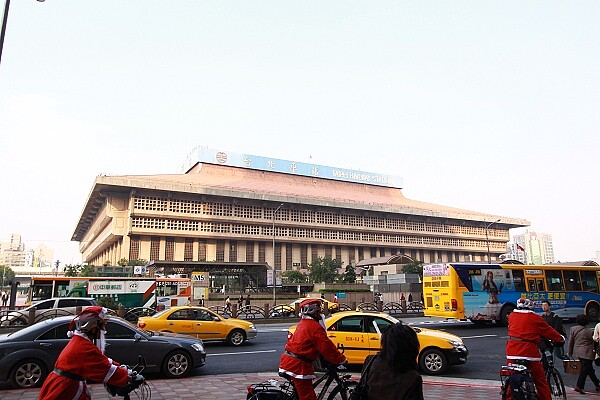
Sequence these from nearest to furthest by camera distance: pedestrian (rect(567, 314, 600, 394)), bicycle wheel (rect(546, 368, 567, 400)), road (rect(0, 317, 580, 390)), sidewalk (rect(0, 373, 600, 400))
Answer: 1. bicycle wheel (rect(546, 368, 567, 400))
2. sidewalk (rect(0, 373, 600, 400))
3. pedestrian (rect(567, 314, 600, 394))
4. road (rect(0, 317, 580, 390))

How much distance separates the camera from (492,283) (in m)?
21.0

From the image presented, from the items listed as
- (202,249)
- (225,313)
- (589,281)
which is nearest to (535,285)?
(589,281)

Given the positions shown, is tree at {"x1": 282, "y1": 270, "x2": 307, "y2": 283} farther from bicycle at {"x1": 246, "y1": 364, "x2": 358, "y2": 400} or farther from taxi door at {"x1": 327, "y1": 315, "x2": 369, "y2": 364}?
bicycle at {"x1": 246, "y1": 364, "x2": 358, "y2": 400}

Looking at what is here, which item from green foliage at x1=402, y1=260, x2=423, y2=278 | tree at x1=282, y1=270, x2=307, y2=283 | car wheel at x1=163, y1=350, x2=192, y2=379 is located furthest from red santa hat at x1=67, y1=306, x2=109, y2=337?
tree at x1=282, y1=270, x2=307, y2=283

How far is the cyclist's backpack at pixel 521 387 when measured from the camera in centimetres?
594

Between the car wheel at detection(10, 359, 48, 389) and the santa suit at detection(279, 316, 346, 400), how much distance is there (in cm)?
683

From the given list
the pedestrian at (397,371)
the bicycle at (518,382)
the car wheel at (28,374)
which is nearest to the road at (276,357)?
the car wheel at (28,374)

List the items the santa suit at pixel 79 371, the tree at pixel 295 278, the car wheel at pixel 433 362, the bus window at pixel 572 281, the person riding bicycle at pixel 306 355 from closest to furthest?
1. the santa suit at pixel 79 371
2. the person riding bicycle at pixel 306 355
3. the car wheel at pixel 433 362
4. the bus window at pixel 572 281
5. the tree at pixel 295 278

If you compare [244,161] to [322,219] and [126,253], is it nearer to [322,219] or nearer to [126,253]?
[322,219]

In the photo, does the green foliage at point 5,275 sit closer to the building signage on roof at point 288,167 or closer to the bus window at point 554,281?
the building signage on roof at point 288,167

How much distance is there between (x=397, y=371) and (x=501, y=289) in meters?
19.9

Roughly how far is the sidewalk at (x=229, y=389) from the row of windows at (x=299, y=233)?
65966mm

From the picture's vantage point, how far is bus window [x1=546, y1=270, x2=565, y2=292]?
72.8 feet

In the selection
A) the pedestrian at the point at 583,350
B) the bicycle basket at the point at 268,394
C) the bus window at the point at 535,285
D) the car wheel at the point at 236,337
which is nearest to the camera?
the bicycle basket at the point at 268,394
